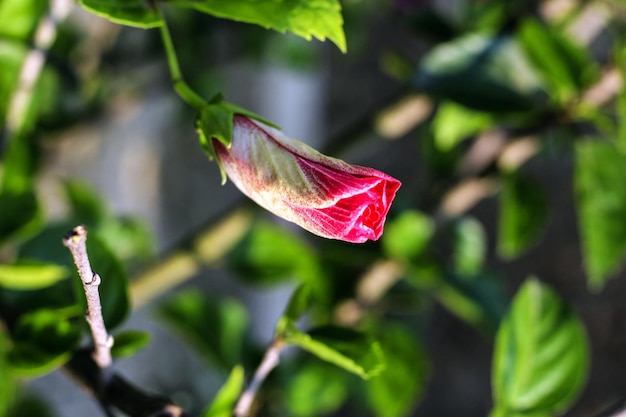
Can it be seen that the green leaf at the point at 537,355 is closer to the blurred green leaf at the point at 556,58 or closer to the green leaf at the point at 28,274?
the blurred green leaf at the point at 556,58

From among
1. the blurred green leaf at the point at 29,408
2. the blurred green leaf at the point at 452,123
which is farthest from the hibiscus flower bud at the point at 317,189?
the blurred green leaf at the point at 29,408

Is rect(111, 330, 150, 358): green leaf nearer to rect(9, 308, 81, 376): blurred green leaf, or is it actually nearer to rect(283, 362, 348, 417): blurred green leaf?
rect(9, 308, 81, 376): blurred green leaf

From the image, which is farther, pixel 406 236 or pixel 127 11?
pixel 406 236

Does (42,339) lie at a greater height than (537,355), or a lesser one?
greater

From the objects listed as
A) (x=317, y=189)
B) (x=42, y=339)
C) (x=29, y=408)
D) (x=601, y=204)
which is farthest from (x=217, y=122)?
(x=29, y=408)

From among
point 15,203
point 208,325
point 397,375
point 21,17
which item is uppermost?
point 21,17

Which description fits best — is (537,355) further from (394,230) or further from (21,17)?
(21,17)

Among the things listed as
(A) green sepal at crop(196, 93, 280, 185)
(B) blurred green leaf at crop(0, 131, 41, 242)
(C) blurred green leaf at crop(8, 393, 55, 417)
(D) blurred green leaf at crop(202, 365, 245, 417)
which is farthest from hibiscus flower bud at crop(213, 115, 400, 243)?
(C) blurred green leaf at crop(8, 393, 55, 417)
